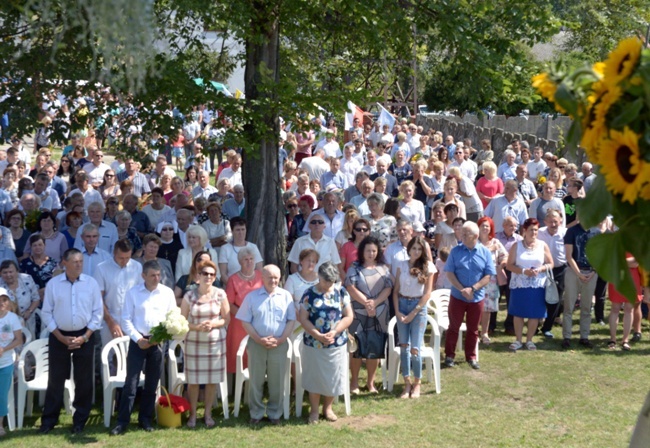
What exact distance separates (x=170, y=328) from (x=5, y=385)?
161 cm

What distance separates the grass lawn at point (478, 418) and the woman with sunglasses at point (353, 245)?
1598 mm

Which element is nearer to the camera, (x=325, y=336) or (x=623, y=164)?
(x=623, y=164)

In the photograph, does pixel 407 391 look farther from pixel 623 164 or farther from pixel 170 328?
pixel 623 164

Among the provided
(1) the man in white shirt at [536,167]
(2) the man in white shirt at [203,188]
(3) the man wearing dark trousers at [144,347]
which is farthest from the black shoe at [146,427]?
(1) the man in white shirt at [536,167]

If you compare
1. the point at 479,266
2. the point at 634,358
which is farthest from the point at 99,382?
the point at 634,358

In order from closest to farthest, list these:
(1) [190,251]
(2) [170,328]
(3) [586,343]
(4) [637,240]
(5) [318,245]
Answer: (4) [637,240]
(2) [170,328]
(1) [190,251]
(5) [318,245]
(3) [586,343]

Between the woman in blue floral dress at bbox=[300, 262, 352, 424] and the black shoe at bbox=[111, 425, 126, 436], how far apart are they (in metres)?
1.68

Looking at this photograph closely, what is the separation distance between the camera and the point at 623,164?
2.47 metres

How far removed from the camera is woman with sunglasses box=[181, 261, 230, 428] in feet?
27.7

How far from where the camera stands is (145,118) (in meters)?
9.69

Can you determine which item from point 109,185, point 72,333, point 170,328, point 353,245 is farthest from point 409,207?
point 72,333

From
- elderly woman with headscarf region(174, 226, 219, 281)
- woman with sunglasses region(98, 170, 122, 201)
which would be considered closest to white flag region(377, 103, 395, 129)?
woman with sunglasses region(98, 170, 122, 201)

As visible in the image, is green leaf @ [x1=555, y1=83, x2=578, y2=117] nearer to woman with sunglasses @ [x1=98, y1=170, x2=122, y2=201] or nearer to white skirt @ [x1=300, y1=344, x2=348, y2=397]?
white skirt @ [x1=300, y1=344, x2=348, y2=397]

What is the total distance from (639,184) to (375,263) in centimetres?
694
